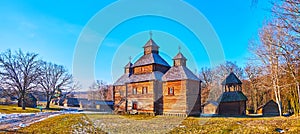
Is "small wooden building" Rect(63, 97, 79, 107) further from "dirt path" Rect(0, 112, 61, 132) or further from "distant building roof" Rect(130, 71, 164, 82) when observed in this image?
"dirt path" Rect(0, 112, 61, 132)

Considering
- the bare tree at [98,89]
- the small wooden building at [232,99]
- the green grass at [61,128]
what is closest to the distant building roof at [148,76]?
the small wooden building at [232,99]

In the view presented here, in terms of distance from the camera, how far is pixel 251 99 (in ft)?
157

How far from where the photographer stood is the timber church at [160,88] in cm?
2558

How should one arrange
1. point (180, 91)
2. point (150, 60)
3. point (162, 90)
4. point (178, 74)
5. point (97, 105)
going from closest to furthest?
point (180, 91)
point (178, 74)
point (162, 90)
point (150, 60)
point (97, 105)

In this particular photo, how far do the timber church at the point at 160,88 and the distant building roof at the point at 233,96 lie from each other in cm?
774

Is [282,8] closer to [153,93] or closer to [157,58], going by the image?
[153,93]

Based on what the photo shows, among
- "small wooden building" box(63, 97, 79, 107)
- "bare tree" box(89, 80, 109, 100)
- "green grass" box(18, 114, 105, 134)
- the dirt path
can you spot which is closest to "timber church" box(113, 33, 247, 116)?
the dirt path

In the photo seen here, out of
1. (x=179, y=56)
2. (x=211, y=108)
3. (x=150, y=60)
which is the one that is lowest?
(x=211, y=108)

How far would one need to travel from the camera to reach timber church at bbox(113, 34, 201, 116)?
83.9ft

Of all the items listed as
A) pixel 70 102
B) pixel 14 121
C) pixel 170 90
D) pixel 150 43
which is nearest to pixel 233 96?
pixel 170 90

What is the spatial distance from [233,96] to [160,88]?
518 inches

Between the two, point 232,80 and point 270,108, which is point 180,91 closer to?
point 232,80

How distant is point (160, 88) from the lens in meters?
27.5

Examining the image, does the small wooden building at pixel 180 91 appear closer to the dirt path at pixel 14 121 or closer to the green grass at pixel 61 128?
the green grass at pixel 61 128
